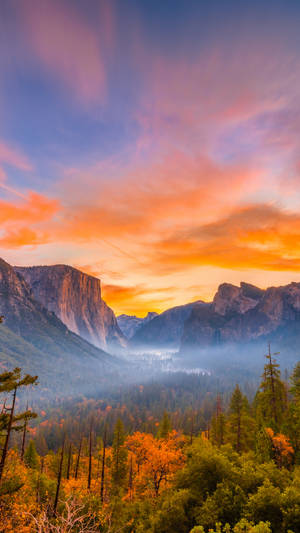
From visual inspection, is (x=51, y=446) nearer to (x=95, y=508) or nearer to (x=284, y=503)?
(x=95, y=508)

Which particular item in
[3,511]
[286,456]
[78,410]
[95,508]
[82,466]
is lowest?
[78,410]

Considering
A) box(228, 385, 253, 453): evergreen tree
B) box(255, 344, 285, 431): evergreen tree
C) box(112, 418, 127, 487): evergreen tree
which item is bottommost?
box(112, 418, 127, 487): evergreen tree

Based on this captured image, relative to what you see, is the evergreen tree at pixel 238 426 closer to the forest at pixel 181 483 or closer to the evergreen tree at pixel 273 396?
the forest at pixel 181 483

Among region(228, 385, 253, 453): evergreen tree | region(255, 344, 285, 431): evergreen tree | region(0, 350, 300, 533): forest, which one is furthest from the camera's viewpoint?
region(228, 385, 253, 453): evergreen tree

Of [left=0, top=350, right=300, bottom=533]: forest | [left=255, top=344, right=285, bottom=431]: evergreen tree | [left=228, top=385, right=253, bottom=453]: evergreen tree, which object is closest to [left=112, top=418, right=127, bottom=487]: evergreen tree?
[left=0, top=350, right=300, bottom=533]: forest

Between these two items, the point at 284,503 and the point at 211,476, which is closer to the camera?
the point at 284,503

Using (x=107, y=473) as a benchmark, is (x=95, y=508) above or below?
above

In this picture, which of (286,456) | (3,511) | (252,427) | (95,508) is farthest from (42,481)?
(252,427)

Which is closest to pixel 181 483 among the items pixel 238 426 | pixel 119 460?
pixel 238 426

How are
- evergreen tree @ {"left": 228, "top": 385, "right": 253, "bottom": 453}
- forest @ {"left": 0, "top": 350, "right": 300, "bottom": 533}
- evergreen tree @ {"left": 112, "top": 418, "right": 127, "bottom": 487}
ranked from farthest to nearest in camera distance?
evergreen tree @ {"left": 112, "top": 418, "right": 127, "bottom": 487} → evergreen tree @ {"left": 228, "top": 385, "right": 253, "bottom": 453} → forest @ {"left": 0, "top": 350, "right": 300, "bottom": 533}

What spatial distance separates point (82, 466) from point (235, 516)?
189 feet

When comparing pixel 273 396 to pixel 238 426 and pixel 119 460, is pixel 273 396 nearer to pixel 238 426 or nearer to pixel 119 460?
pixel 238 426

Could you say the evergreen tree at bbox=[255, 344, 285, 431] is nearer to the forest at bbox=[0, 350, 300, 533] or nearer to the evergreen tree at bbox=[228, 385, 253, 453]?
the forest at bbox=[0, 350, 300, 533]

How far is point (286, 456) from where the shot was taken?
33.7 meters
